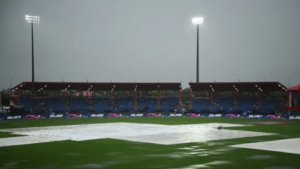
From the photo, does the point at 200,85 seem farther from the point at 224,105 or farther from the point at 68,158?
the point at 68,158

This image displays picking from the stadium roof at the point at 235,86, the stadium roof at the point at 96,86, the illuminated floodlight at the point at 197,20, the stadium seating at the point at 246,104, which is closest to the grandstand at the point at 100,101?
the stadium roof at the point at 96,86

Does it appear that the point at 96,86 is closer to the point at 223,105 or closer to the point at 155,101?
the point at 155,101

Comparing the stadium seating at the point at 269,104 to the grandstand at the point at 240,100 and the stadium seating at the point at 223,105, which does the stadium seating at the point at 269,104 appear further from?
the stadium seating at the point at 223,105

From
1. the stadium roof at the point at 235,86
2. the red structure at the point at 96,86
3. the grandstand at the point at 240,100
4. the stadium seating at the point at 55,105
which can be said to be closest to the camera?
the grandstand at the point at 240,100

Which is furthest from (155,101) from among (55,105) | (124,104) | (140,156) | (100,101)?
(140,156)

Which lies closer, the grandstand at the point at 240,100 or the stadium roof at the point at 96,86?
the grandstand at the point at 240,100

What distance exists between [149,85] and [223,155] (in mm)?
65376

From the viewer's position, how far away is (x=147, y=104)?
86688 mm

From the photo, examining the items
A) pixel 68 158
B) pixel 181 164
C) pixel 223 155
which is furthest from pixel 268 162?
pixel 68 158

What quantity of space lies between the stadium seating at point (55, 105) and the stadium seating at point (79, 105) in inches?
86.2

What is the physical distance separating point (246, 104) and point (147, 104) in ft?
80.6

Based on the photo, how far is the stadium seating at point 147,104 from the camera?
82.6m

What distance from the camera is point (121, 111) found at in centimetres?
8094

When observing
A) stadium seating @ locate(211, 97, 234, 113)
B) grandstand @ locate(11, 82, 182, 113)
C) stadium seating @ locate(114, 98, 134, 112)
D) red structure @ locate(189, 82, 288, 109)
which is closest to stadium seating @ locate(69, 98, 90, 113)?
grandstand @ locate(11, 82, 182, 113)
